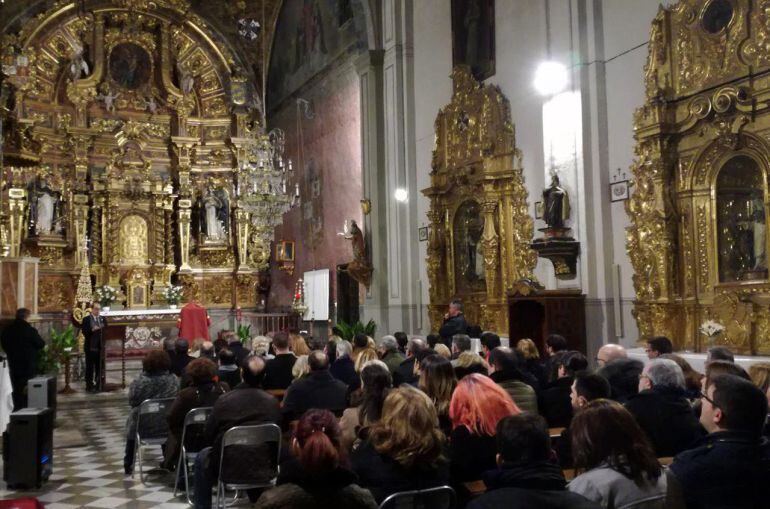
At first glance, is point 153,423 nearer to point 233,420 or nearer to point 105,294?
point 233,420

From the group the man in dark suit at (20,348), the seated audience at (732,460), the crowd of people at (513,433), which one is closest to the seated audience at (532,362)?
the crowd of people at (513,433)

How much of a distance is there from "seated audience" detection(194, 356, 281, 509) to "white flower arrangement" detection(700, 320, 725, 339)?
17.7 feet

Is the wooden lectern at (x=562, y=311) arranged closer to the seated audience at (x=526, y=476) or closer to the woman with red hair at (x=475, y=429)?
the woman with red hair at (x=475, y=429)

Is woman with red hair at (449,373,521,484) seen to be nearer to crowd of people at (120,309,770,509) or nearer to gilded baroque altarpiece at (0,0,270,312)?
crowd of people at (120,309,770,509)

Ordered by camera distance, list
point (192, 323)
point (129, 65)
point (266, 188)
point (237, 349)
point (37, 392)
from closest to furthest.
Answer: point (37, 392) → point (237, 349) → point (266, 188) → point (192, 323) → point (129, 65)

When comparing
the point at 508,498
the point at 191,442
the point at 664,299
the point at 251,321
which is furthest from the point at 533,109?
the point at 251,321

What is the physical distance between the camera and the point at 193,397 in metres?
6.12

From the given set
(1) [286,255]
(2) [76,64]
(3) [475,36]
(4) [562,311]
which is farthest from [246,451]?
(2) [76,64]

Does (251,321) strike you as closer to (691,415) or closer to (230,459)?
(230,459)

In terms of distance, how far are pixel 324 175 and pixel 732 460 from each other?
16188 millimetres

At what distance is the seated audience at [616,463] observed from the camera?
283cm

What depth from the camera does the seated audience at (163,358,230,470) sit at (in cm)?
610

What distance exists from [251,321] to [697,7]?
15047 mm

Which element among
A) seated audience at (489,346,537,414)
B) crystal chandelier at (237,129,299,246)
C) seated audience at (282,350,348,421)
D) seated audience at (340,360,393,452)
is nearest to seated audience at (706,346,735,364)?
seated audience at (489,346,537,414)
